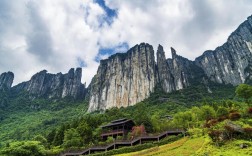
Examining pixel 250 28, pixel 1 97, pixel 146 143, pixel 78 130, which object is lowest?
pixel 146 143

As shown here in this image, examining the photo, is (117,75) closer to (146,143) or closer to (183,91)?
(183,91)

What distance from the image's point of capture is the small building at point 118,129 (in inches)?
2318

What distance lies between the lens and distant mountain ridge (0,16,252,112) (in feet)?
470

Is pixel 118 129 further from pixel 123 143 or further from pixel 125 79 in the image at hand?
pixel 125 79

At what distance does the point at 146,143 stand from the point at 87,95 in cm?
14052

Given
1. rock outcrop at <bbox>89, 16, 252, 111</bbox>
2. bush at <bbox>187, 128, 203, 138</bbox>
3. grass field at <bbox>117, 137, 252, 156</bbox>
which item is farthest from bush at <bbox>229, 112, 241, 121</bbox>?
rock outcrop at <bbox>89, 16, 252, 111</bbox>

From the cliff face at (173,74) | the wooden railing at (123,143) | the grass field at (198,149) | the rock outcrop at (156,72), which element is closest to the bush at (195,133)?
the grass field at (198,149)

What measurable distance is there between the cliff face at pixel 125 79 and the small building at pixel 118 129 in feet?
247

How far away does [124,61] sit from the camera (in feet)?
519

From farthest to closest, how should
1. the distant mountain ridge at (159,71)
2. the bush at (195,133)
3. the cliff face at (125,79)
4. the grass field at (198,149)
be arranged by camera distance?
the distant mountain ridge at (159,71) < the cliff face at (125,79) < the bush at (195,133) < the grass field at (198,149)

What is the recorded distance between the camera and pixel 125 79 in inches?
5881

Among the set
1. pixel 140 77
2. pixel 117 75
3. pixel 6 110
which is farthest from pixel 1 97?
pixel 140 77

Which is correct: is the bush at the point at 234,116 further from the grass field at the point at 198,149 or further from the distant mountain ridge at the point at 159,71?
the distant mountain ridge at the point at 159,71

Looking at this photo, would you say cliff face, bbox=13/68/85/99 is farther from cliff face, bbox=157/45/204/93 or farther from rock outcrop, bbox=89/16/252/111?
cliff face, bbox=157/45/204/93
